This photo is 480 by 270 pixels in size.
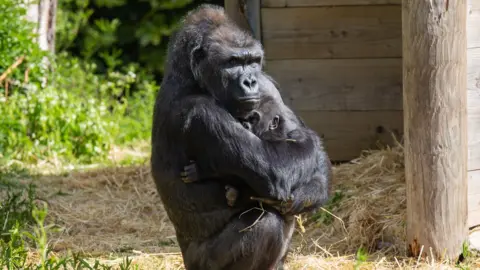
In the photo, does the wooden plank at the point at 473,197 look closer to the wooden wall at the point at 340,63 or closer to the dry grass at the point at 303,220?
the dry grass at the point at 303,220

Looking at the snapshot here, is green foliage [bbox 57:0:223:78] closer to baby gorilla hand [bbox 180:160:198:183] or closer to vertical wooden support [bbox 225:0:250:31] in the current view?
vertical wooden support [bbox 225:0:250:31]

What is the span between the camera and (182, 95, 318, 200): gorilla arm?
3479mm

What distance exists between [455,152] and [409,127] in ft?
0.85

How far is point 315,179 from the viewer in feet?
12.3

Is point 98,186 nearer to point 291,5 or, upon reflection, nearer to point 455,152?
point 291,5

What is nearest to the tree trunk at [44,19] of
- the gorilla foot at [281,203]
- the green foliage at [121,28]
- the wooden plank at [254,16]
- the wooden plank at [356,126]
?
the green foliage at [121,28]

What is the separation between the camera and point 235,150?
3479 mm

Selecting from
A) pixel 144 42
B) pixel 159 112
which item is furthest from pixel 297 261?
pixel 144 42

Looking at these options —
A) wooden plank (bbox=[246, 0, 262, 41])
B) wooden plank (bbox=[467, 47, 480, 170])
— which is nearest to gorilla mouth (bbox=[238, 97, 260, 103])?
wooden plank (bbox=[467, 47, 480, 170])

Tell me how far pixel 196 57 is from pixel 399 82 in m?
2.80

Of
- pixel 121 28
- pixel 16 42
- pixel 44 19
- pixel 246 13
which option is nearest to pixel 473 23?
pixel 246 13

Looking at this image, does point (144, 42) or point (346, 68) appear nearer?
point (346, 68)

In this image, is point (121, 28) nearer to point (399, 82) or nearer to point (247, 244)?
point (399, 82)

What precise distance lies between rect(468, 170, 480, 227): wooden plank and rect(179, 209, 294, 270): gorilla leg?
1374 millimetres
